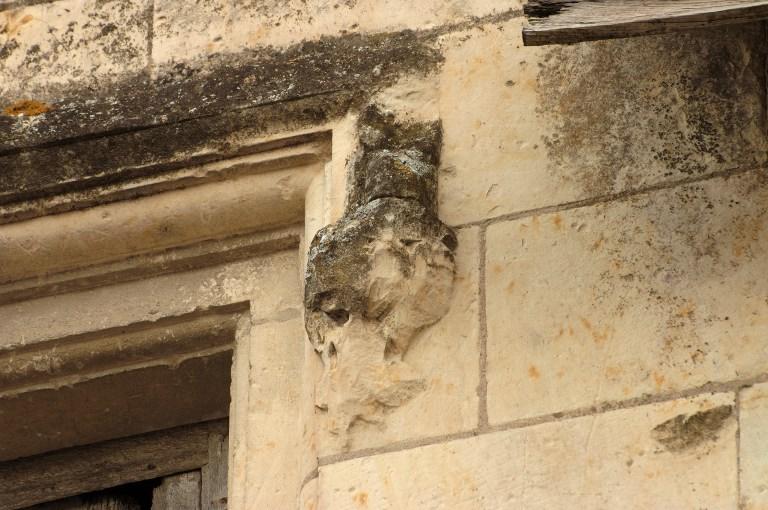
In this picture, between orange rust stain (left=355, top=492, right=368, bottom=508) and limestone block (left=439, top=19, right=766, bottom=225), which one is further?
limestone block (left=439, top=19, right=766, bottom=225)

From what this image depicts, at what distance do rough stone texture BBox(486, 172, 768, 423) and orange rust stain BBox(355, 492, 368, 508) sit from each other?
222mm

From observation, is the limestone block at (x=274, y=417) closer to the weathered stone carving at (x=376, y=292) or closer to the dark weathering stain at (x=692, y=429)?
the weathered stone carving at (x=376, y=292)

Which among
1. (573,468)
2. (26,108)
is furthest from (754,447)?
(26,108)

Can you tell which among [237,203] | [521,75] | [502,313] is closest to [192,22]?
[237,203]

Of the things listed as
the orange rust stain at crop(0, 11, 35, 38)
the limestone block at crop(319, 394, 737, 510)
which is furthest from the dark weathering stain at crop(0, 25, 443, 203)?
the limestone block at crop(319, 394, 737, 510)

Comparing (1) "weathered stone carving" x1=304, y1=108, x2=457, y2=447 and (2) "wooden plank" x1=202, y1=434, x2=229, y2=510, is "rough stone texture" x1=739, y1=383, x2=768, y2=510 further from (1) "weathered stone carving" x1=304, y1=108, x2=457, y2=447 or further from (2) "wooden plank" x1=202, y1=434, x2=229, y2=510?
(2) "wooden plank" x1=202, y1=434, x2=229, y2=510

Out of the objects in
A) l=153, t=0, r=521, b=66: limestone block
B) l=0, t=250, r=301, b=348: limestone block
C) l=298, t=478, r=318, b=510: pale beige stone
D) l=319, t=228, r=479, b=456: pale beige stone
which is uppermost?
l=153, t=0, r=521, b=66: limestone block

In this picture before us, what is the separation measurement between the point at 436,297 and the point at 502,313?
4.2 inches

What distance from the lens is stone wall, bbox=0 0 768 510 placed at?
300cm

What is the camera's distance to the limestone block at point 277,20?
3639mm

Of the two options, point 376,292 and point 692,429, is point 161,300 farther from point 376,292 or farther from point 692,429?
point 692,429

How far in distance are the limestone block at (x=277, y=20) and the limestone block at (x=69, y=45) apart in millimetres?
58

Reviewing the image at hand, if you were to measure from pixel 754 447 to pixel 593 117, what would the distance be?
70 cm

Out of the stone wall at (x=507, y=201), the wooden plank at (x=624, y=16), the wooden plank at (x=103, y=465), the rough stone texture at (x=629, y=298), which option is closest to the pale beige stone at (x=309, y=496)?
→ the stone wall at (x=507, y=201)
